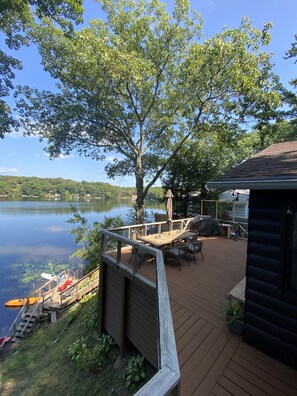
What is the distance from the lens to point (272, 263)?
2.88 metres

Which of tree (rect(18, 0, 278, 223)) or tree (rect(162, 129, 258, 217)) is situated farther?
tree (rect(162, 129, 258, 217))

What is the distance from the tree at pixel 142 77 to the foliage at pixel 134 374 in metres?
8.65

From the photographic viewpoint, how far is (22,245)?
26891 millimetres

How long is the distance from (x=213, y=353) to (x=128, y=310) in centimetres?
208

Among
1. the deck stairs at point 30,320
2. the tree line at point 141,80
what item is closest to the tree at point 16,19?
the tree line at point 141,80

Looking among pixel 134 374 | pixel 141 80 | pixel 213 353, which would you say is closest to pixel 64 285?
pixel 134 374

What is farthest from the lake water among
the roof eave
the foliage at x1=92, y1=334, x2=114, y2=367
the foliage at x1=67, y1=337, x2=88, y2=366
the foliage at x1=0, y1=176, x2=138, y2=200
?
the foliage at x1=0, y1=176, x2=138, y2=200

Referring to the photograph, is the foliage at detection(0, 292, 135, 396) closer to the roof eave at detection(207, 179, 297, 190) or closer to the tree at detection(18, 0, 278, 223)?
the roof eave at detection(207, 179, 297, 190)

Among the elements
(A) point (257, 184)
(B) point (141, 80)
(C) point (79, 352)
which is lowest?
(C) point (79, 352)

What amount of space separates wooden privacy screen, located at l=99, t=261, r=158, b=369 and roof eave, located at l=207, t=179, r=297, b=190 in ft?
7.17

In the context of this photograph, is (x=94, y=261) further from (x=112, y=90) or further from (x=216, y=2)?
(x=216, y=2)

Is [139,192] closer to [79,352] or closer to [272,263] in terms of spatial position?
[79,352]

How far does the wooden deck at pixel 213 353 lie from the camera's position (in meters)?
2.48

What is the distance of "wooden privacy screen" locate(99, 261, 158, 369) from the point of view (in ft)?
12.1
